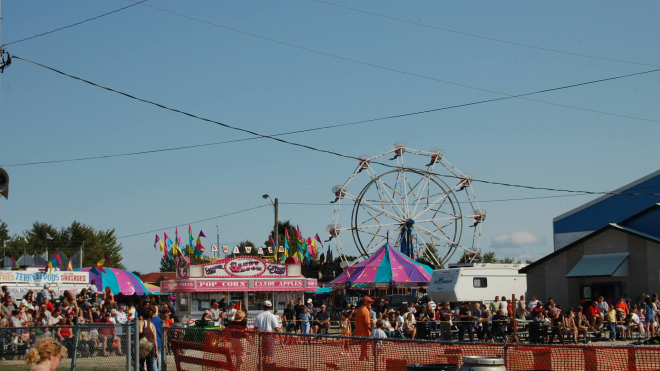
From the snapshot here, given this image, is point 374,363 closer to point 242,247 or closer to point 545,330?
point 545,330

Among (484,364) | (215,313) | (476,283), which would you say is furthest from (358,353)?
(476,283)

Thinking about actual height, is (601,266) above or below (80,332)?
above

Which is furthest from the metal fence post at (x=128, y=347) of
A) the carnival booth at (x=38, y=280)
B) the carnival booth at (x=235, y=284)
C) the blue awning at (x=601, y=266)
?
the blue awning at (x=601, y=266)

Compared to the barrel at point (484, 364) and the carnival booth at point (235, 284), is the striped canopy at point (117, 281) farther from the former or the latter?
the barrel at point (484, 364)

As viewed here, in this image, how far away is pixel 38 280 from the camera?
97.2 ft

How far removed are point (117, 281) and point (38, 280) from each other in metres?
9.02

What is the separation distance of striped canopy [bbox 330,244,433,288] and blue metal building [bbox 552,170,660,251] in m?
12.3

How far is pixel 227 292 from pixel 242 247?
77210 millimetres

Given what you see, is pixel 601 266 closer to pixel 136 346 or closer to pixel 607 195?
pixel 607 195

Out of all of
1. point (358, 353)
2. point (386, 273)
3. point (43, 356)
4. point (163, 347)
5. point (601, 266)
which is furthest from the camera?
point (386, 273)

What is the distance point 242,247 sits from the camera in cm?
10956

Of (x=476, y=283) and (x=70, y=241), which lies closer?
(x=476, y=283)

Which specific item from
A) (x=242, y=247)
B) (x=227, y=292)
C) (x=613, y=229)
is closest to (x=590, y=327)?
(x=613, y=229)

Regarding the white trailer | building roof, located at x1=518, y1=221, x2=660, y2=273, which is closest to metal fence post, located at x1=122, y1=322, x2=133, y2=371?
the white trailer
